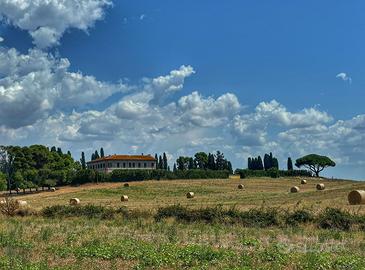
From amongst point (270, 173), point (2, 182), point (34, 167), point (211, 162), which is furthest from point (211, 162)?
point (2, 182)

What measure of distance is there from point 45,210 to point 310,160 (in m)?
136

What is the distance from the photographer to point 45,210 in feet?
136

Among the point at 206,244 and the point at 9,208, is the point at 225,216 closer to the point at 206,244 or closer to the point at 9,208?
the point at 206,244

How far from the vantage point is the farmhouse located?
574ft

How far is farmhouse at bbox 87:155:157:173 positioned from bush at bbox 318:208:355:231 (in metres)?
145

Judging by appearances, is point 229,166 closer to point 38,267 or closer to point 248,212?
point 248,212

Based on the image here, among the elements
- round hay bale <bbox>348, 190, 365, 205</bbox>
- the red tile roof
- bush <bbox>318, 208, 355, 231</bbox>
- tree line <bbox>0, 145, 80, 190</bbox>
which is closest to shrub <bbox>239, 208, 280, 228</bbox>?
bush <bbox>318, 208, 355, 231</bbox>

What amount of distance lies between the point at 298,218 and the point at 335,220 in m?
2.33

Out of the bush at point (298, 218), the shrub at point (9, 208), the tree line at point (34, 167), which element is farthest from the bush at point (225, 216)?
the tree line at point (34, 167)

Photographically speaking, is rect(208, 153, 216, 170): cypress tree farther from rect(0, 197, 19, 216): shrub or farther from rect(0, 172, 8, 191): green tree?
rect(0, 197, 19, 216): shrub

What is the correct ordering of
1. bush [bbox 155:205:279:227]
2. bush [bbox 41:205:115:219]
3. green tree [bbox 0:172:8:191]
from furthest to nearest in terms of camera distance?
green tree [bbox 0:172:8:191]
bush [bbox 41:205:115:219]
bush [bbox 155:205:279:227]

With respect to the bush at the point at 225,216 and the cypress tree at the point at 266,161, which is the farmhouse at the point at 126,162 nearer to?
the cypress tree at the point at 266,161

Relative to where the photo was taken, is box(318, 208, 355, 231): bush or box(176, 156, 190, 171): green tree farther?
box(176, 156, 190, 171): green tree

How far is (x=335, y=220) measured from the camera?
27.8 metres
